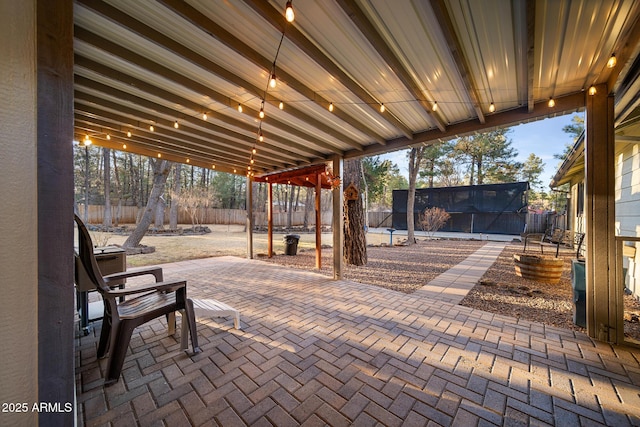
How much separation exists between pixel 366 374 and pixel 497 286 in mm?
3773

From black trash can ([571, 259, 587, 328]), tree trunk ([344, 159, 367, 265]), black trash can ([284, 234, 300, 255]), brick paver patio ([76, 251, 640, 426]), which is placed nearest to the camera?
brick paver patio ([76, 251, 640, 426])

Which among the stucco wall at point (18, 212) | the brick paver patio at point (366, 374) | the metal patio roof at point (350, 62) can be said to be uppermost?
the metal patio roof at point (350, 62)

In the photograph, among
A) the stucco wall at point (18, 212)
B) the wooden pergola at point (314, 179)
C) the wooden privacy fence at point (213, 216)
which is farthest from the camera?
the wooden privacy fence at point (213, 216)

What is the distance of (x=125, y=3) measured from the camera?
1705 mm

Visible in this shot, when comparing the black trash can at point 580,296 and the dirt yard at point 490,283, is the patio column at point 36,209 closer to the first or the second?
the dirt yard at point 490,283

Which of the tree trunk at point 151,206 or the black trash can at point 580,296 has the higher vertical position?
the tree trunk at point 151,206

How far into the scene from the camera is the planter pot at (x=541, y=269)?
4410mm

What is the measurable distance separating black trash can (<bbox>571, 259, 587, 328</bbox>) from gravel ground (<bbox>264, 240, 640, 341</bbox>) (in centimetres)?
10

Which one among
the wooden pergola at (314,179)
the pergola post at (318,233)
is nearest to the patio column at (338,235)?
the wooden pergola at (314,179)

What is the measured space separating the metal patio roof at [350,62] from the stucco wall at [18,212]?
3.35 feet

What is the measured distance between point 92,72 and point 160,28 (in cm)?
113

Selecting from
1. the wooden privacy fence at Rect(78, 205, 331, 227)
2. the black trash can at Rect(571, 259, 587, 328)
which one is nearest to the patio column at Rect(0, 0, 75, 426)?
the black trash can at Rect(571, 259, 587, 328)

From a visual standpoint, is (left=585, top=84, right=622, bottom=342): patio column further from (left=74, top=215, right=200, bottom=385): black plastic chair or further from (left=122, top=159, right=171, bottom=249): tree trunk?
(left=122, top=159, right=171, bottom=249): tree trunk

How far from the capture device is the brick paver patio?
4.97 ft
